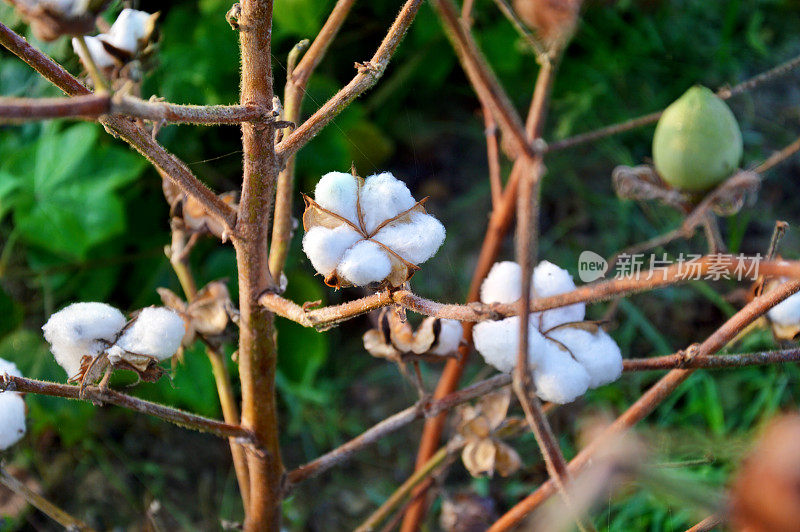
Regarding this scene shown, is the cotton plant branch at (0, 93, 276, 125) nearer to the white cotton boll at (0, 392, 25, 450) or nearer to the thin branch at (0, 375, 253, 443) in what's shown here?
the thin branch at (0, 375, 253, 443)

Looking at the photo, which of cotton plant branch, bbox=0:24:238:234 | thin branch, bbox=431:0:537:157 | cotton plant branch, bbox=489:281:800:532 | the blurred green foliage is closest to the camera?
thin branch, bbox=431:0:537:157

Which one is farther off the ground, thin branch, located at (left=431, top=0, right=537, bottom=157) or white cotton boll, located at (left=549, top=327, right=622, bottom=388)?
thin branch, located at (left=431, top=0, right=537, bottom=157)

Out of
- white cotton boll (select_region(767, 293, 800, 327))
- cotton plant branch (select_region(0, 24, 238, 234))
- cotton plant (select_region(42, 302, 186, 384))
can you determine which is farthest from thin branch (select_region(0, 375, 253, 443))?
white cotton boll (select_region(767, 293, 800, 327))

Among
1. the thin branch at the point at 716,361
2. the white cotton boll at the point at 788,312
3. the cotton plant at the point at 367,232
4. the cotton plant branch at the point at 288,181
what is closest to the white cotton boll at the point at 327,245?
the cotton plant at the point at 367,232

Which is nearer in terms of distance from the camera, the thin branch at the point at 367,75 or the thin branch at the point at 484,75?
the thin branch at the point at 484,75

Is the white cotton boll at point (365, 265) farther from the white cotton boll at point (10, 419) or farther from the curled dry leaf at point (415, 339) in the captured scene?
the white cotton boll at point (10, 419)

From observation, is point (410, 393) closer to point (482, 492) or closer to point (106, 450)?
point (482, 492)
